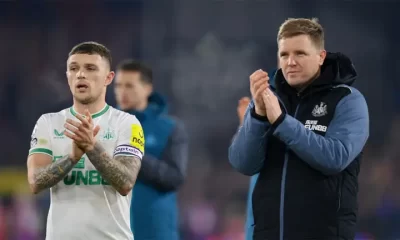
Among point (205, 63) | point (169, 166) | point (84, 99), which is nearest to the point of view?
point (84, 99)

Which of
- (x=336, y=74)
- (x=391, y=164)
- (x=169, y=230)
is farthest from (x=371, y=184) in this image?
(x=336, y=74)

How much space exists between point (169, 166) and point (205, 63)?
3.67 m

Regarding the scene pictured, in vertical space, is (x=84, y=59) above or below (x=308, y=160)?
above

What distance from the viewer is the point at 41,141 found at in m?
3.13

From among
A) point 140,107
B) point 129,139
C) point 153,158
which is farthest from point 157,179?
point 129,139

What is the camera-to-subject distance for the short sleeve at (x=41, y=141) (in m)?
3.12

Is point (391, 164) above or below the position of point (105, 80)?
below

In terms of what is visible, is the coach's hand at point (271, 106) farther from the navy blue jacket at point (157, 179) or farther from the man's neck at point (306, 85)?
the navy blue jacket at point (157, 179)

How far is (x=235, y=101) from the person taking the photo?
7.88 meters

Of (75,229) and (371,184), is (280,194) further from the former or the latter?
(371,184)

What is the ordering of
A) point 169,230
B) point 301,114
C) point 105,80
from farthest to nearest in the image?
point 169,230
point 105,80
point 301,114

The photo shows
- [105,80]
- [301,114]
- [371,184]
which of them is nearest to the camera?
[301,114]

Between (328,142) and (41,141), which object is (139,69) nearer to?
(41,141)

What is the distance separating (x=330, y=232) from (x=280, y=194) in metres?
0.23
